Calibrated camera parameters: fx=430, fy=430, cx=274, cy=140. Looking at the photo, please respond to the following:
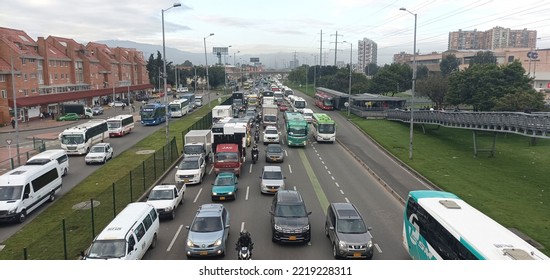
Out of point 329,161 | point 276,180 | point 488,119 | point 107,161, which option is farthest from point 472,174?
point 107,161

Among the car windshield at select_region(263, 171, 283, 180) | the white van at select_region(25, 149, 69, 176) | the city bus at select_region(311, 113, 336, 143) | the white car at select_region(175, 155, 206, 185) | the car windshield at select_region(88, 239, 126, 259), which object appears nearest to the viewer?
the car windshield at select_region(88, 239, 126, 259)

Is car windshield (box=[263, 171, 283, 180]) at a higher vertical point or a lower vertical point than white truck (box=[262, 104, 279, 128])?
lower

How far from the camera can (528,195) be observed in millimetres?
26656

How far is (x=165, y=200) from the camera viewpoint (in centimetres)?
2209

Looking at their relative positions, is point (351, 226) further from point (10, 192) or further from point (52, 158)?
point (52, 158)

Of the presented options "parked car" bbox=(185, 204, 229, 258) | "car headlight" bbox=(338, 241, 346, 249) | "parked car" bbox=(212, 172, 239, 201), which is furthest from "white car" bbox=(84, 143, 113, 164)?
"car headlight" bbox=(338, 241, 346, 249)

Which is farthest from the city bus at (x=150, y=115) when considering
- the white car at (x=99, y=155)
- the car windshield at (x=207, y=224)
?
the car windshield at (x=207, y=224)

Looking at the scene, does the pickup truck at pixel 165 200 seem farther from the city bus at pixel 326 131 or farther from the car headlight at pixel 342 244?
the city bus at pixel 326 131

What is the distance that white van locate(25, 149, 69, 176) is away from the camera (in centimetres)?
2718

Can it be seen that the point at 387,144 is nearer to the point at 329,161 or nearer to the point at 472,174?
the point at 329,161

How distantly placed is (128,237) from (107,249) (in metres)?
0.80

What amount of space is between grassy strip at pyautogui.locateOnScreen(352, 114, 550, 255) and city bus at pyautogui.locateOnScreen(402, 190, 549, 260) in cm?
569

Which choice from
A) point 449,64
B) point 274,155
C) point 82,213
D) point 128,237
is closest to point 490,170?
point 274,155

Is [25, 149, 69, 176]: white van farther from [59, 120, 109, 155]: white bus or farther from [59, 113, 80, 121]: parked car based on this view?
[59, 113, 80, 121]: parked car
